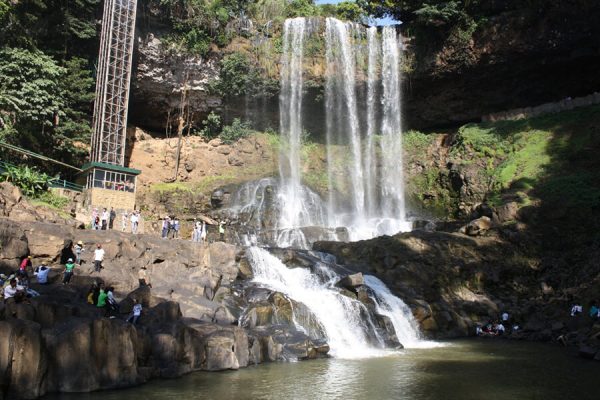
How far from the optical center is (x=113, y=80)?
34969 mm

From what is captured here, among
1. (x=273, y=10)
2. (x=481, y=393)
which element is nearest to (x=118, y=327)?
(x=481, y=393)

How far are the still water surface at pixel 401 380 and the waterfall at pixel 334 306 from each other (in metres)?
1.86

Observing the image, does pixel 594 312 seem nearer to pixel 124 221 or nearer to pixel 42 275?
pixel 42 275

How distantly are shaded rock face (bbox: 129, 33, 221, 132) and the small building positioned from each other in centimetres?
1129

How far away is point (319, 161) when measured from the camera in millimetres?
44188

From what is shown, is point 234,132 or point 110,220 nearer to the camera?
point 110,220

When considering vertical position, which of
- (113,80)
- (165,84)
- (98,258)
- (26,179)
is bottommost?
(98,258)

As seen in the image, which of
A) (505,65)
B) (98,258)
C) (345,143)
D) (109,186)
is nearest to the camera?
(98,258)

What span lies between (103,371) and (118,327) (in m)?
1.04

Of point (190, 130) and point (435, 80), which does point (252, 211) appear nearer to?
point (190, 130)

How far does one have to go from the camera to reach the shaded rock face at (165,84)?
39.0m

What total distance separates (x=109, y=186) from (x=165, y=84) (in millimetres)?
13187

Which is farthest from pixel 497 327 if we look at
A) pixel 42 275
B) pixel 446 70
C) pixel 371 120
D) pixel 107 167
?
pixel 371 120

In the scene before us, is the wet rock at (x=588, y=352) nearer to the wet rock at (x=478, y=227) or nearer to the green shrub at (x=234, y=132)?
the wet rock at (x=478, y=227)
